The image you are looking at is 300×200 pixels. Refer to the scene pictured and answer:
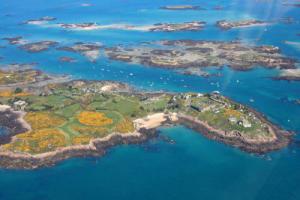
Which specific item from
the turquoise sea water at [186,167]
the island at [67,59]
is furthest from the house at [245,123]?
the island at [67,59]

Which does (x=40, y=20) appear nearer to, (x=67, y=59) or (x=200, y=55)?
(x=67, y=59)

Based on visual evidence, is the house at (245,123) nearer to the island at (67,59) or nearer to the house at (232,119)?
the house at (232,119)

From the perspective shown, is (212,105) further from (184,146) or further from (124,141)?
(124,141)

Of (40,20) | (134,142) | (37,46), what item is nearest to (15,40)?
(37,46)

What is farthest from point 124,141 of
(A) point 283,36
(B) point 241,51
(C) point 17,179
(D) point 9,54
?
(A) point 283,36

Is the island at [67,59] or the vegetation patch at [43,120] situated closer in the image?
the vegetation patch at [43,120]

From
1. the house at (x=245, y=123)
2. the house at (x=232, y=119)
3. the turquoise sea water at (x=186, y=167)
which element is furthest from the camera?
the house at (x=232, y=119)

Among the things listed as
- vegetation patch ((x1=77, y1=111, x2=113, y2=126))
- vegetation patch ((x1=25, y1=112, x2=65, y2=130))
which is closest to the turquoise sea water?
vegetation patch ((x1=77, y1=111, x2=113, y2=126))
